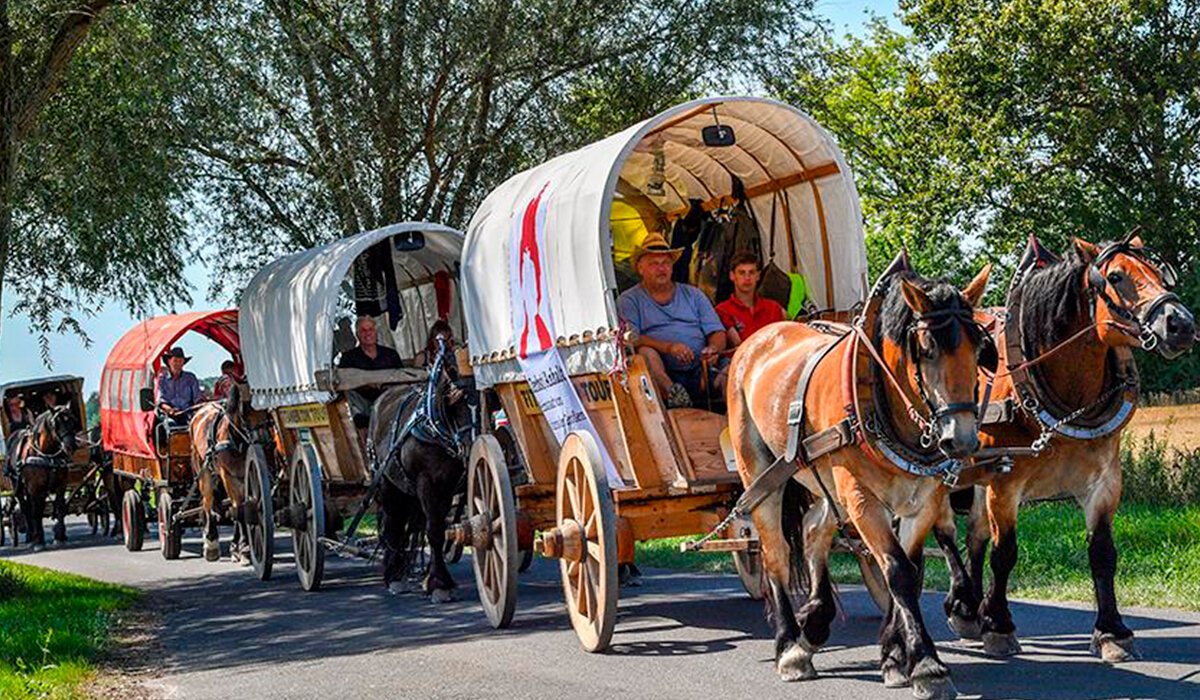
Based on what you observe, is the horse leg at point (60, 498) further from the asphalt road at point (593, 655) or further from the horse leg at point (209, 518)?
the asphalt road at point (593, 655)

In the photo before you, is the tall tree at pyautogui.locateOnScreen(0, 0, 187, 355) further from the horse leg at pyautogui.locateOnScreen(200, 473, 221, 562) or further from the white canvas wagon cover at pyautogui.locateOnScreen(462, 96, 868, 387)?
the white canvas wagon cover at pyautogui.locateOnScreen(462, 96, 868, 387)

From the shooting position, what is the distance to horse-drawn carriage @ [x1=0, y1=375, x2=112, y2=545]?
74.6 feet

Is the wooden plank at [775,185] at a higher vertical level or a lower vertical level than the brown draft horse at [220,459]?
higher

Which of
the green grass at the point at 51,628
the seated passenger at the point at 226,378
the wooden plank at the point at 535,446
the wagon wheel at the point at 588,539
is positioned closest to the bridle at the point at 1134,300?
the wagon wheel at the point at 588,539

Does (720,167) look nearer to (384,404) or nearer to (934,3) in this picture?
(384,404)

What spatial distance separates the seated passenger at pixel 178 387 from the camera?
19.2m

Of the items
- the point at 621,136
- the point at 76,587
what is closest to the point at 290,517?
the point at 76,587

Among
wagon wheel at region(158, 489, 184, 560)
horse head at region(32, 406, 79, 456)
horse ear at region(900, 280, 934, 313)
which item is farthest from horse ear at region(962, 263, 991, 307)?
horse head at region(32, 406, 79, 456)

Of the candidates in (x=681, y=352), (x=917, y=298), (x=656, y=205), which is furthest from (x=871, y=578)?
(x=656, y=205)

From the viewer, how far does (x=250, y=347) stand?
1655cm

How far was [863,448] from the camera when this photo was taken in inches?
295

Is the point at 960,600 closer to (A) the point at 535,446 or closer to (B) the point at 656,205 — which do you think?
(A) the point at 535,446

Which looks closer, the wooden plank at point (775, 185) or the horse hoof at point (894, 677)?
the horse hoof at point (894, 677)

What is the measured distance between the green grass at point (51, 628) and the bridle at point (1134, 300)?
5720 millimetres
